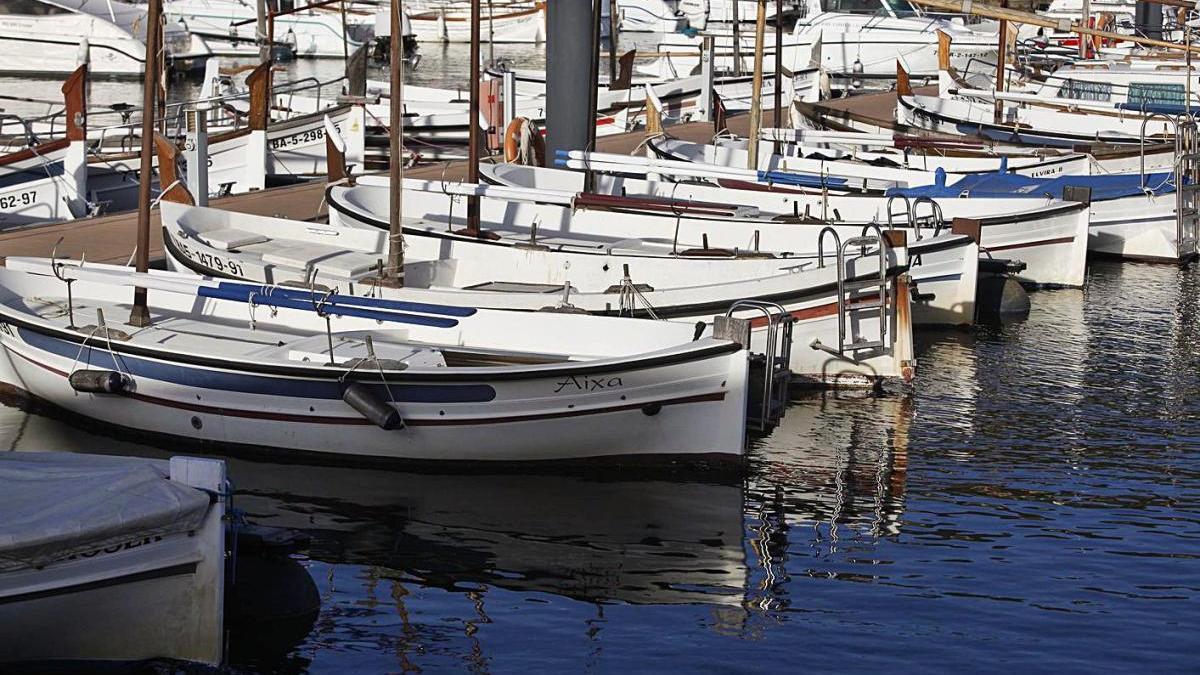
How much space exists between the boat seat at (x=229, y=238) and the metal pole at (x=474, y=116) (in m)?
2.36

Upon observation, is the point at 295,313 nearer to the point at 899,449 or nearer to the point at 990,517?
the point at 899,449

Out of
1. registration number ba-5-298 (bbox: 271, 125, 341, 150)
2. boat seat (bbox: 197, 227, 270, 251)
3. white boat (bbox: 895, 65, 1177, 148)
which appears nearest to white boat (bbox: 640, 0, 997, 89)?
white boat (bbox: 895, 65, 1177, 148)

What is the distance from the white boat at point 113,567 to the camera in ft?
28.0

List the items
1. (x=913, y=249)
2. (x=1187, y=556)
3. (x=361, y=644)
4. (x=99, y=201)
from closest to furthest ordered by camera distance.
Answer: (x=361, y=644)
(x=1187, y=556)
(x=913, y=249)
(x=99, y=201)

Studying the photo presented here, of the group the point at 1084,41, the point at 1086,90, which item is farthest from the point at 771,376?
the point at 1084,41

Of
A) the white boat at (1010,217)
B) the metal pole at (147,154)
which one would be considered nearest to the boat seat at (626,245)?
the white boat at (1010,217)

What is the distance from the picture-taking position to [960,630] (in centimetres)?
1024

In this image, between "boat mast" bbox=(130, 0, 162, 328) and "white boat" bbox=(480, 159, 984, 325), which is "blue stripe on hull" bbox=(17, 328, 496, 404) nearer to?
"boat mast" bbox=(130, 0, 162, 328)

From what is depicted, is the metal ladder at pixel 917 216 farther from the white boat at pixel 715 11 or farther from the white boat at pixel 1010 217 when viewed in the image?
the white boat at pixel 715 11

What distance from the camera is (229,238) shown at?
1783cm

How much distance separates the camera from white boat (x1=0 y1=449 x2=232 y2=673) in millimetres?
8539

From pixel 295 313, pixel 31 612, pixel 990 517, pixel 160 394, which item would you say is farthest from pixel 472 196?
pixel 31 612

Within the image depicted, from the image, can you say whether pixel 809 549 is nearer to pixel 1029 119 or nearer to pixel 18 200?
pixel 18 200

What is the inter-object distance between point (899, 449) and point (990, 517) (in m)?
1.93
